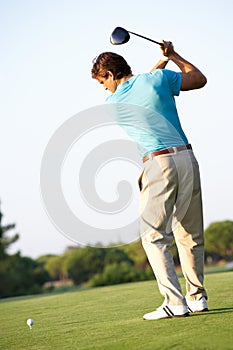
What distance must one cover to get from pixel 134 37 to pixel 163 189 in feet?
5.21

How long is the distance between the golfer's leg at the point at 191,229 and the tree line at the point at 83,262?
85.3 feet

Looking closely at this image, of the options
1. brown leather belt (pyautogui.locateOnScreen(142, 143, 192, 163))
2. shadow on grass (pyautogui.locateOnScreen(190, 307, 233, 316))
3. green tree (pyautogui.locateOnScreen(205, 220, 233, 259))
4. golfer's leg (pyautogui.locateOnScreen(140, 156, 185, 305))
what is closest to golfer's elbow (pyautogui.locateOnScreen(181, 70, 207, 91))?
brown leather belt (pyautogui.locateOnScreen(142, 143, 192, 163))

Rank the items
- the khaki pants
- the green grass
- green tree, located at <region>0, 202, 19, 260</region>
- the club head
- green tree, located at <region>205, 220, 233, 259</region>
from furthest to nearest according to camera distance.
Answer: green tree, located at <region>0, 202, 19, 260</region> → green tree, located at <region>205, 220, 233, 259</region> → the club head → the khaki pants → the green grass

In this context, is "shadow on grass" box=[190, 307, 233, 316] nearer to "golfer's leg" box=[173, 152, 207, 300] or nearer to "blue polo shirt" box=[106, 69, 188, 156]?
"golfer's leg" box=[173, 152, 207, 300]

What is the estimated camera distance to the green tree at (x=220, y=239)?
3484 cm

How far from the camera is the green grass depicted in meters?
3.27

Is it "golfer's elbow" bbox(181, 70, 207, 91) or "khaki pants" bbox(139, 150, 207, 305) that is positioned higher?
"golfer's elbow" bbox(181, 70, 207, 91)

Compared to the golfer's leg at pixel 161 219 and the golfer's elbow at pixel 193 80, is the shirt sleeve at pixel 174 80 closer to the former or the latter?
the golfer's elbow at pixel 193 80

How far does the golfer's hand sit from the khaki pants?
34.2 inches

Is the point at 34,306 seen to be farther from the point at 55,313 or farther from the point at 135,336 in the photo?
the point at 135,336

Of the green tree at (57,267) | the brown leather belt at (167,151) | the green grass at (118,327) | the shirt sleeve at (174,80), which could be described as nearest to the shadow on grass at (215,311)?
the green grass at (118,327)

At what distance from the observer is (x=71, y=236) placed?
600 centimetres

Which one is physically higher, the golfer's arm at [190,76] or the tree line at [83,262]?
the golfer's arm at [190,76]

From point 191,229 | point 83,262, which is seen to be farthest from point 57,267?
point 191,229
